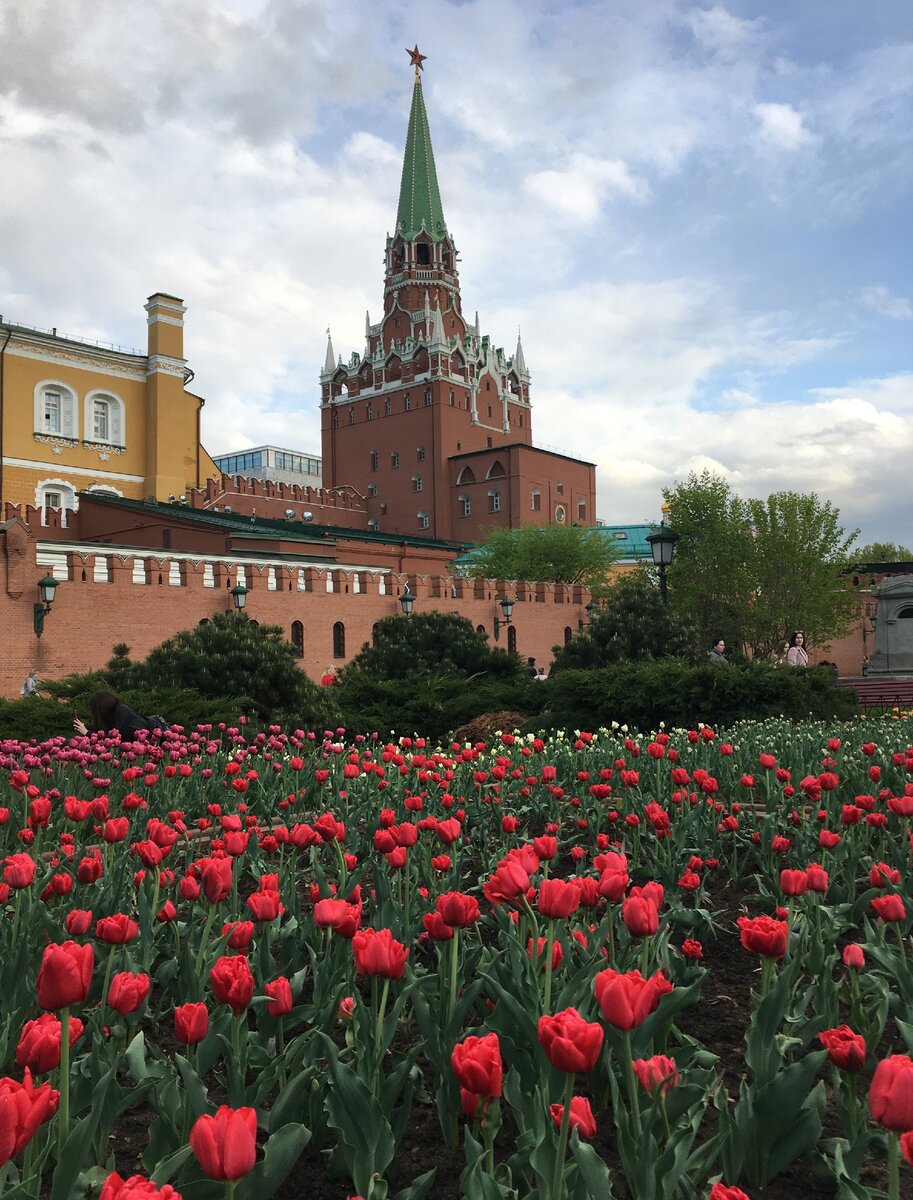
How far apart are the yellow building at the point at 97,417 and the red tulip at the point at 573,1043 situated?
4660 cm

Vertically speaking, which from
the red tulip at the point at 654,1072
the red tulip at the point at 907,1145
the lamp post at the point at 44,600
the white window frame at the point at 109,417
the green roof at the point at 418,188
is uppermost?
the green roof at the point at 418,188

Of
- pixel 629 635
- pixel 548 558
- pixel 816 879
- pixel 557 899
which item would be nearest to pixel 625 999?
pixel 557 899

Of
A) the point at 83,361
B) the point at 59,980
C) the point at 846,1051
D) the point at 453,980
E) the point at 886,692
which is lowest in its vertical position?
the point at 886,692

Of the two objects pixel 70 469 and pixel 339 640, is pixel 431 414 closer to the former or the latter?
pixel 70 469

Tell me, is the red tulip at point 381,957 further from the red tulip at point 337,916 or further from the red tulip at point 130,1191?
the red tulip at point 130,1191

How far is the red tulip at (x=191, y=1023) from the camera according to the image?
2238 millimetres

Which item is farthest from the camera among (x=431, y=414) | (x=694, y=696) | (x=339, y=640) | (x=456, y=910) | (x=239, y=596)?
(x=431, y=414)

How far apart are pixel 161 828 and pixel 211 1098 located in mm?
1223

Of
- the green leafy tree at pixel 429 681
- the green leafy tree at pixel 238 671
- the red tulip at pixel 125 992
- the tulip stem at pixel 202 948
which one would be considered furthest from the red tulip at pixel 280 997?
the green leafy tree at pixel 429 681

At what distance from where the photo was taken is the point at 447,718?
53.9 ft

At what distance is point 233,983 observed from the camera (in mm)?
2375

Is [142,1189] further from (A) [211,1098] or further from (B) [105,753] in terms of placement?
(B) [105,753]

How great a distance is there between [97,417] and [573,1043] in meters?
50.9

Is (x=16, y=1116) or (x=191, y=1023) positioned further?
(x=191, y=1023)
